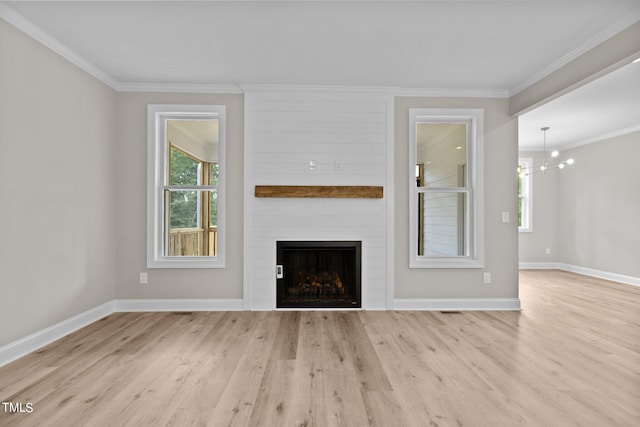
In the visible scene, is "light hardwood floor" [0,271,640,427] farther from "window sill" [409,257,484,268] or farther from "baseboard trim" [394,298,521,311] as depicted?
"window sill" [409,257,484,268]

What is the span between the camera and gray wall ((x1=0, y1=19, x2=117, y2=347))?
2672 mm

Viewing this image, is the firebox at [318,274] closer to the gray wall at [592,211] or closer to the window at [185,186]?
the window at [185,186]

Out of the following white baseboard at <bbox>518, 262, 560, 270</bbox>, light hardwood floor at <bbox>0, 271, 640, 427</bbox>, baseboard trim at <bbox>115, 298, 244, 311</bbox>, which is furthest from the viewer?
white baseboard at <bbox>518, 262, 560, 270</bbox>

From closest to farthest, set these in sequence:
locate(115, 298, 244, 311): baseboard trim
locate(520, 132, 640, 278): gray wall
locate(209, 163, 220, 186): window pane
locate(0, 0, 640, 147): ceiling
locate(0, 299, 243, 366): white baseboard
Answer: locate(0, 0, 640, 147): ceiling < locate(0, 299, 243, 366): white baseboard < locate(115, 298, 244, 311): baseboard trim < locate(209, 163, 220, 186): window pane < locate(520, 132, 640, 278): gray wall

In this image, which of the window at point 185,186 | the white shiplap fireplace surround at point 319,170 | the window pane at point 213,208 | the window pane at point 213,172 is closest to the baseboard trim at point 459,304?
the white shiplap fireplace surround at point 319,170

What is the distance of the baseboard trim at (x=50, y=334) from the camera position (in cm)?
267

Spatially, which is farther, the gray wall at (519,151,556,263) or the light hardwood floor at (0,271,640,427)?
the gray wall at (519,151,556,263)

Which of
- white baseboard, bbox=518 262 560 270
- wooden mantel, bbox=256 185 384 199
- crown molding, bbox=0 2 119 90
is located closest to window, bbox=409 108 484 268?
wooden mantel, bbox=256 185 384 199

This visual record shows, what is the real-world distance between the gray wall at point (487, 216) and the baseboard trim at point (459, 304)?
48 mm

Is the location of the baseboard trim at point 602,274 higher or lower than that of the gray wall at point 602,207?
lower

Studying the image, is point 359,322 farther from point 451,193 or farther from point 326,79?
point 326,79

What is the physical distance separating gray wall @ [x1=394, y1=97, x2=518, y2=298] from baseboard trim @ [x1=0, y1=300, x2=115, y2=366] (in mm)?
3327

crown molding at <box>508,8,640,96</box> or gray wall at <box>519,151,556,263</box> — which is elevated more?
crown molding at <box>508,8,640,96</box>

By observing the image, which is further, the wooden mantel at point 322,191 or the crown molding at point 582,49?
the wooden mantel at point 322,191
